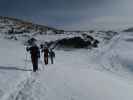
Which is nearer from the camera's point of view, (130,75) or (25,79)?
(25,79)

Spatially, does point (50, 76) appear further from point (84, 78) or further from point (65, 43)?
point (65, 43)

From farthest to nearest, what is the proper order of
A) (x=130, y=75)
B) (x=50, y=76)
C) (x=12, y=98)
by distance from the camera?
1. (x=130, y=75)
2. (x=50, y=76)
3. (x=12, y=98)

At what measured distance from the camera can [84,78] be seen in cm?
1214

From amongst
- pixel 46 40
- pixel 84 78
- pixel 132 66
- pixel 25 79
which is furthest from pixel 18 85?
pixel 46 40

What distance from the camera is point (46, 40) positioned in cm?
5991

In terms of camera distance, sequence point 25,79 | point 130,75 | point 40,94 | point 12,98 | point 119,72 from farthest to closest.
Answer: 1. point 119,72
2. point 130,75
3. point 25,79
4. point 40,94
5. point 12,98

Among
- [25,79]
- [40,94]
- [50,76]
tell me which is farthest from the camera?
[50,76]

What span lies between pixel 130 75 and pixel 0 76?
38.3 ft

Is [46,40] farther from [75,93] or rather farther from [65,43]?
[75,93]

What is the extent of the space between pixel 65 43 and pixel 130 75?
34.5m

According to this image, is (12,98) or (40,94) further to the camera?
(40,94)

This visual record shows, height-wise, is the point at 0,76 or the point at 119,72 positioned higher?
the point at 0,76

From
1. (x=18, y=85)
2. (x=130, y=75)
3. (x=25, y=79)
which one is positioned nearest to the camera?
(x=18, y=85)

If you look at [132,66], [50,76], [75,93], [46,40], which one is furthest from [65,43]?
[75,93]
